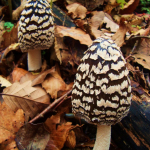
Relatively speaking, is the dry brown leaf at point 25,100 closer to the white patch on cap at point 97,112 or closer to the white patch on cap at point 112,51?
the white patch on cap at point 97,112

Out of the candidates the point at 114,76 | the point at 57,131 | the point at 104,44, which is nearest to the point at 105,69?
the point at 114,76

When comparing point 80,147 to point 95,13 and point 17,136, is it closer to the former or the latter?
point 17,136

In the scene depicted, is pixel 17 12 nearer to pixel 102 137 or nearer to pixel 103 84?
pixel 103 84

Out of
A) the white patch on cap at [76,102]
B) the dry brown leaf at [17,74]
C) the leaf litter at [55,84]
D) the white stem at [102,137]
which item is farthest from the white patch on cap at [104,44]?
the dry brown leaf at [17,74]

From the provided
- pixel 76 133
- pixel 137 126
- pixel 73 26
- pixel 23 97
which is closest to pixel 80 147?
pixel 76 133

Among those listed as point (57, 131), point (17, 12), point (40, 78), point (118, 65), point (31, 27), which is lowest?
point (57, 131)

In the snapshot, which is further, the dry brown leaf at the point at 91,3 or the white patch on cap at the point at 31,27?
the dry brown leaf at the point at 91,3
